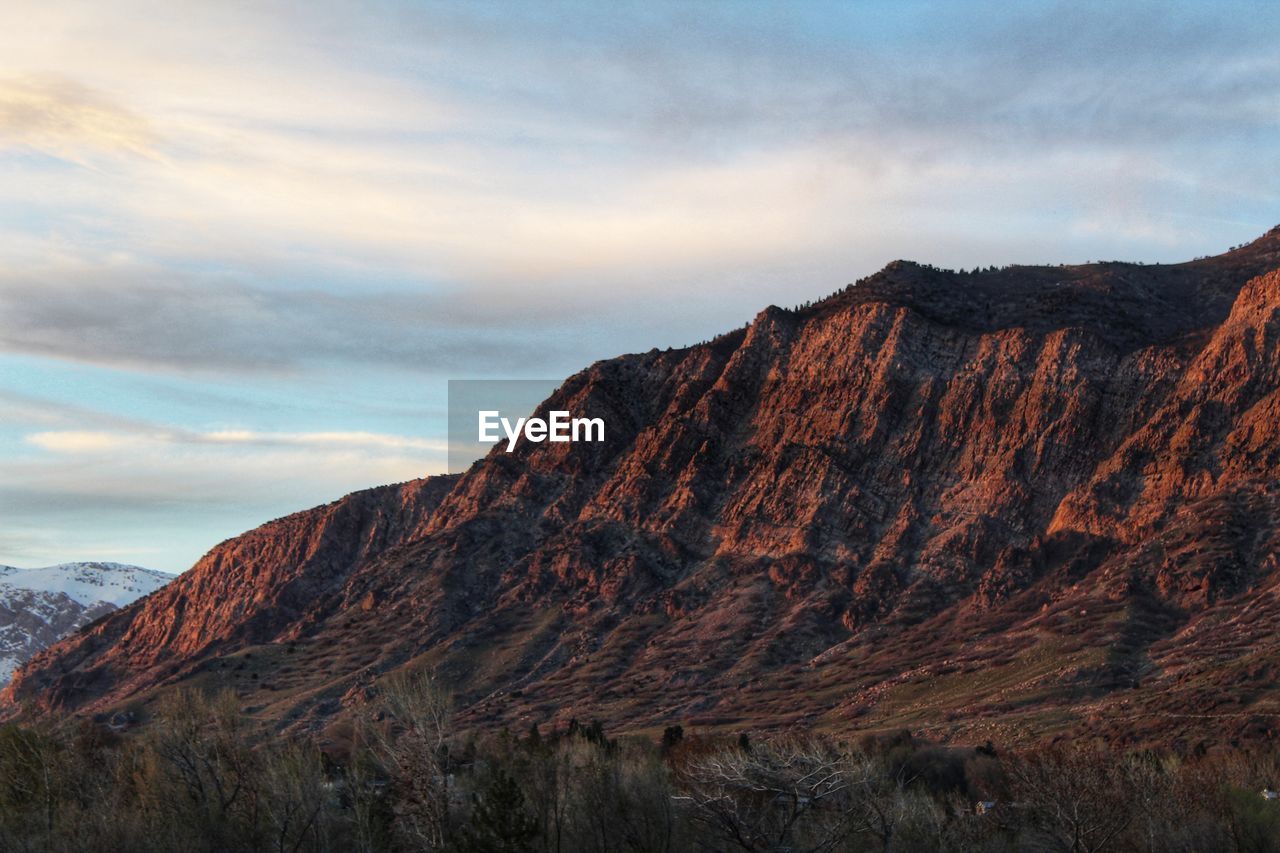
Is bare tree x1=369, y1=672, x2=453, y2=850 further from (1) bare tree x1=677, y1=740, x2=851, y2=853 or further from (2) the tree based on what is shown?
(1) bare tree x1=677, y1=740, x2=851, y2=853

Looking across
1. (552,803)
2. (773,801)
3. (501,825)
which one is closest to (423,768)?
(552,803)

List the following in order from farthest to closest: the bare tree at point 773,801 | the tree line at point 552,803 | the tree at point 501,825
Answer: the tree line at point 552,803 → the tree at point 501,825 → the bare tree at point 773,801

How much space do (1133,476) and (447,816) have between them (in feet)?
480

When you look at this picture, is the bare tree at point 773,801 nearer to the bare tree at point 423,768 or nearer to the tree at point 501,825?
the tree at point 501,825

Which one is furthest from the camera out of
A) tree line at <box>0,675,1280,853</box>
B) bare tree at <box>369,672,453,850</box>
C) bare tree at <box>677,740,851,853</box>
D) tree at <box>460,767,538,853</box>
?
bare tree at <box>369,672,453,850</box>

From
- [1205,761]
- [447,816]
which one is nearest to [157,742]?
[447,816]

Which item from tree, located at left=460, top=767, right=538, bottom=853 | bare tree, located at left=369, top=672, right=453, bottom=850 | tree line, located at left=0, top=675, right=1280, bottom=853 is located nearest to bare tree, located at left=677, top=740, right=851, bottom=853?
tree line, located at left=0, top=675, right=1280, bottom=853

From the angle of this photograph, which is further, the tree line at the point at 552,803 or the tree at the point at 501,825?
the tree line at the point at 552,803

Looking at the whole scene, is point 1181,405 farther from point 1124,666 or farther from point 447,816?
point 447,816

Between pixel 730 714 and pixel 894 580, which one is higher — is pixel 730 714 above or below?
below

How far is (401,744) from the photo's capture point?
78.9 m

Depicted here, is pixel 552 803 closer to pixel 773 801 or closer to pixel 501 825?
pixel 501 825

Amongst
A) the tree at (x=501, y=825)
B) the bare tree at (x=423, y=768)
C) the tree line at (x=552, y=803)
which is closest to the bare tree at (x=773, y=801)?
the tree line at (x=552, y=803)

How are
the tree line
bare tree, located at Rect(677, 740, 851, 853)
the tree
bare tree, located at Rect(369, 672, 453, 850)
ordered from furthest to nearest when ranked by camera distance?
bare tree, located at Rect(369, 672, 453, 850)
the tree line
the tree
bare tree, located at Rect(677, 740, 851, 853)
